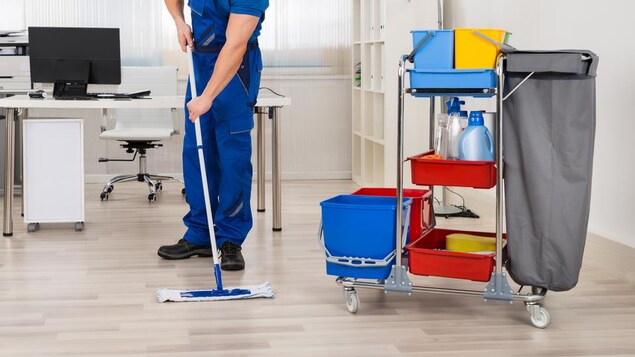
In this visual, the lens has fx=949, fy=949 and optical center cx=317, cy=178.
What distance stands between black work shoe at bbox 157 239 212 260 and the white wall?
1.57m

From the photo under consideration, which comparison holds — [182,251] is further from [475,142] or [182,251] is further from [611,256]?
[611,256]

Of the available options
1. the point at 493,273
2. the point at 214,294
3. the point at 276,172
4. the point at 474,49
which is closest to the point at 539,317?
the point at 493,273

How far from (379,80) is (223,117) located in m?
2.53

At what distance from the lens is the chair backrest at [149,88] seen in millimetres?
6051

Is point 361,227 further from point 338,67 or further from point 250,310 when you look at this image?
point 338,67

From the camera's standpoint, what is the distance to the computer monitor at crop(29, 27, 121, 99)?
4496 millimetres

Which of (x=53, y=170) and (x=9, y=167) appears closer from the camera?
(x=9, y=167)

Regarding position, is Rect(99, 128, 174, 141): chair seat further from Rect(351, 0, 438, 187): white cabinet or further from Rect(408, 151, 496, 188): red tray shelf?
Rect(408, 151, 496, 188): red tray shelf

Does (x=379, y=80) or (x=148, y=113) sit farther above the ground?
(x=379, y=80)

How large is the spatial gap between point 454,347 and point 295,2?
4602mm

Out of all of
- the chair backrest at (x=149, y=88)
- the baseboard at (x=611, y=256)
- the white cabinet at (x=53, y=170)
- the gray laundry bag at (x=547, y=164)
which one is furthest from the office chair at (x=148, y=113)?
the gray laundry bag at (x=547, y=164)

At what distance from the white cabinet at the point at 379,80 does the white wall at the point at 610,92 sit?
1.50m

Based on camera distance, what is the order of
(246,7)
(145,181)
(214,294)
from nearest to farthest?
(214,294)
(246,7)
(145,181)

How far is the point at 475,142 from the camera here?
114 inches
